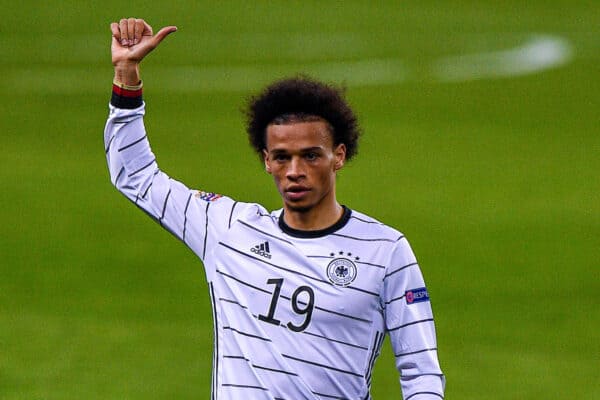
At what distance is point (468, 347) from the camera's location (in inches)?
663

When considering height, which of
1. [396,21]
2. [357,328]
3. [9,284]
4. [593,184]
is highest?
[396,21]

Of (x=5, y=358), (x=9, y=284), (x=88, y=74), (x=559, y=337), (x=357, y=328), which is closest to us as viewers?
(x=357, y=328)

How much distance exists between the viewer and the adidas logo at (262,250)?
7582 mm

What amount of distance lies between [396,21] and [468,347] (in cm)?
1567

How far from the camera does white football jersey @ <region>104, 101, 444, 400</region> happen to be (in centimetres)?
737

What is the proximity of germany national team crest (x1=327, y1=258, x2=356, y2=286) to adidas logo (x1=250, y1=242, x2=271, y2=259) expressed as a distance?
0.93 feet

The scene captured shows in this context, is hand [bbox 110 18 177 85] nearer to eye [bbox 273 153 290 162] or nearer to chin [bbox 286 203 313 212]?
eye [bbox 273 153 290 162]

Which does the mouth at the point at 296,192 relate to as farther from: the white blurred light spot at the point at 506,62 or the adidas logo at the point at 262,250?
the white blurred light spot at the point at 506,62

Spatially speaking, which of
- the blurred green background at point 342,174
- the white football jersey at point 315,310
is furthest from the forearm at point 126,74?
the blurred green background at point 342,174

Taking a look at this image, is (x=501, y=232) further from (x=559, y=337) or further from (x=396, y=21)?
(x=396, y=21)

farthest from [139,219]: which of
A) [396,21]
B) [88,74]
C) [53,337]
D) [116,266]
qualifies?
[396,21]

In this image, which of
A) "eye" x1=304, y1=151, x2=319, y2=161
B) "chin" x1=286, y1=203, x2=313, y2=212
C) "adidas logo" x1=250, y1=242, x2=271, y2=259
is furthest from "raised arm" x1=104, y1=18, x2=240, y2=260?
"eye" x1=304, y1=151, x2=319, y2=161

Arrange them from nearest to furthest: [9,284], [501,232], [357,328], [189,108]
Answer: [357,328] < [9,284] < [501,232] < [189,108]

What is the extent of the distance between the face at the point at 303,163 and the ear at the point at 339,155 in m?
0.03
